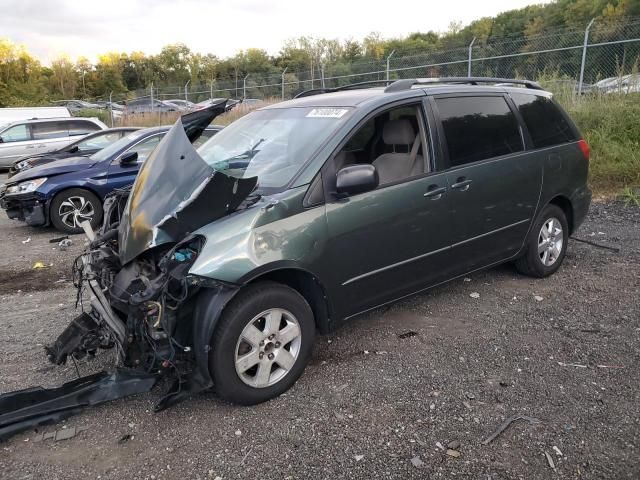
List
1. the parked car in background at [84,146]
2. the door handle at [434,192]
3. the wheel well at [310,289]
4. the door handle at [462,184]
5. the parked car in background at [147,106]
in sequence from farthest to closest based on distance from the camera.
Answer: the parked car in background at [147,106] < the parked car in background at [84,146] < the door handle at [462,184] < the door handle at [434,192] < the wheel well at [310,289]

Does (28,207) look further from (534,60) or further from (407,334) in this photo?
(534,60)

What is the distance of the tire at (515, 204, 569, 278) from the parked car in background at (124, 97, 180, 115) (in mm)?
21520

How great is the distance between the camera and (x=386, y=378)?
3365 millimetres

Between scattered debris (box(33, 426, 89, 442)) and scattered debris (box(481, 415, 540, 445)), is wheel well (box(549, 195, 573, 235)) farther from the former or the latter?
scattered debris (box(33, 426, 89, 442))

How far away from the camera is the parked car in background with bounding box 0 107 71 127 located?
1880 centimetres

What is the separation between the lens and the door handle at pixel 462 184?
12.9 feet

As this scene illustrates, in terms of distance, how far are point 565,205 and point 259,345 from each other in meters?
3.55

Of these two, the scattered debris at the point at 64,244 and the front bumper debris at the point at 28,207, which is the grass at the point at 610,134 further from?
the front bumper debris at the point at 28,207

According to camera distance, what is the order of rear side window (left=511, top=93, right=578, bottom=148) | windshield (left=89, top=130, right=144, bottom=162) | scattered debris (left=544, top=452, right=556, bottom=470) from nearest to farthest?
scattered debris (left=544, top=452, right=556, bottom=470)
rear side window (left=511, top=93, right=578, bottom=148)
windshield (left=89, top=130, right=144, bottom=162)

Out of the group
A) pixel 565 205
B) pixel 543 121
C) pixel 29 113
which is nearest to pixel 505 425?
pixel 565 205

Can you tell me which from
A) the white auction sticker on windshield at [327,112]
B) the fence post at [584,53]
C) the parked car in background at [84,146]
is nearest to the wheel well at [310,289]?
the white auction sticker on windshield at [327,112]

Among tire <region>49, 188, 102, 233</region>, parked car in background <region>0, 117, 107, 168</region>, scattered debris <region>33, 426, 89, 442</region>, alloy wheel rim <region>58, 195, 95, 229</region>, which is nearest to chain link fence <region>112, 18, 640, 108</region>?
parked car in background <region>0, 117, 107, 168</region>

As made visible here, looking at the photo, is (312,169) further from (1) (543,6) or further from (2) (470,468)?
(1) (543,6)

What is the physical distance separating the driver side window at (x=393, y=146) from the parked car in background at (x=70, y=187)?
390 cm
